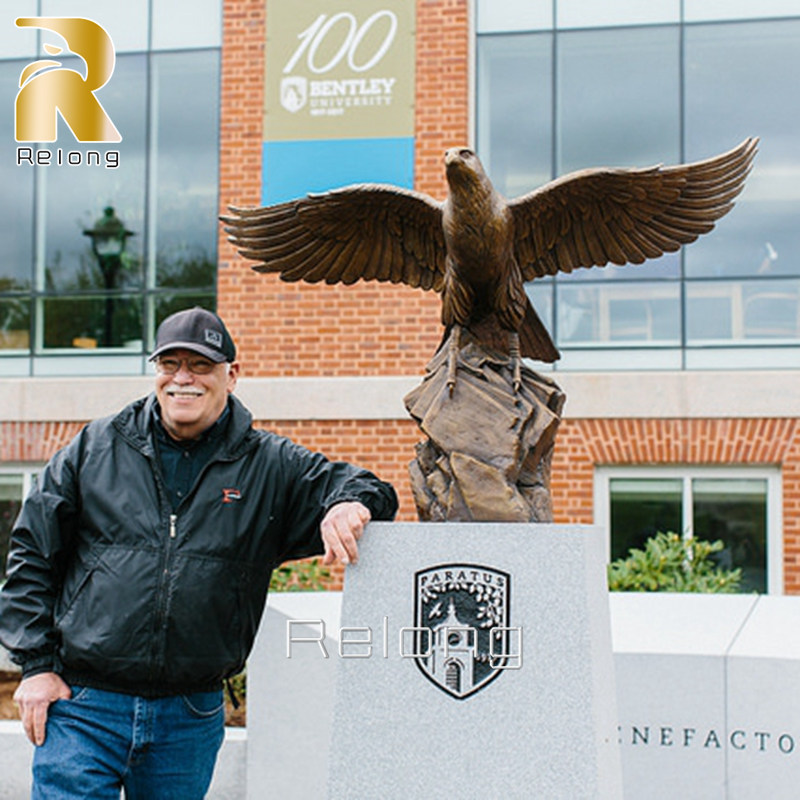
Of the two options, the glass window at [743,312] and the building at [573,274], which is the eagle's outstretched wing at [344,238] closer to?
the building at [573,274]

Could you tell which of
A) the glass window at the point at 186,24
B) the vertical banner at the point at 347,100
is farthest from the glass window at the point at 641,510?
the glass window at the point at 186,24

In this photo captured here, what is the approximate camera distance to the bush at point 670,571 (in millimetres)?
7508

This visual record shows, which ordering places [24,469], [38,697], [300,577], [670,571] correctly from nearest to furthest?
1. [38,697]
2. [300,577]
3. [670,571]
4. [24,469]

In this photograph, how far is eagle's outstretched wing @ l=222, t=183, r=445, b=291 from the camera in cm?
429

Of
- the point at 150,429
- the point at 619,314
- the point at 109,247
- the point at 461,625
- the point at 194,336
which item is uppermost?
the point at 109,247

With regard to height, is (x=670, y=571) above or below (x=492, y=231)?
below

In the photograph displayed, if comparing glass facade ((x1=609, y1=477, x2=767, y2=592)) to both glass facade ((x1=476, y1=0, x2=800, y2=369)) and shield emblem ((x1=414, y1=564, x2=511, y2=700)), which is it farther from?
shield emblem ((x1=414, y1=564, x2=511, y2=700))

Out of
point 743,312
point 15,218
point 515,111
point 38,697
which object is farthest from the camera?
point 15,218

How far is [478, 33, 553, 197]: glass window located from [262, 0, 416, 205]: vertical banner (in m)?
0.69

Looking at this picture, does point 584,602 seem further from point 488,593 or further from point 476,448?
point 476,448

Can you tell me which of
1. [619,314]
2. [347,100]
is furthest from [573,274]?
[347,100]

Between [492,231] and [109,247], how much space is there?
6.85m

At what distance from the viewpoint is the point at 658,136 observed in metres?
9.29

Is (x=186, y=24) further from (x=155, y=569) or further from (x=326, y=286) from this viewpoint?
(x=155, y=569)
